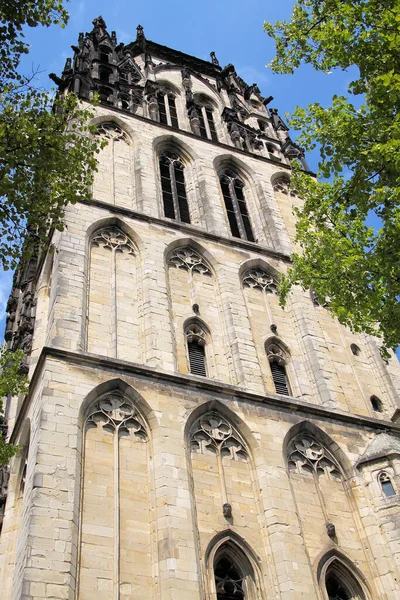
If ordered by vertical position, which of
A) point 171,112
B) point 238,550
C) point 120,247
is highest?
point 171,112

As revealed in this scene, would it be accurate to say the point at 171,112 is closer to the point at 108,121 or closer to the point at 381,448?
the point at 108,121

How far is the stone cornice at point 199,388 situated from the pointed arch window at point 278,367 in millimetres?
719

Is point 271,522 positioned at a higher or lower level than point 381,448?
lower

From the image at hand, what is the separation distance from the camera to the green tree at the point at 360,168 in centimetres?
1141

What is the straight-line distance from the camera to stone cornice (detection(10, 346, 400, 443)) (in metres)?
13.8

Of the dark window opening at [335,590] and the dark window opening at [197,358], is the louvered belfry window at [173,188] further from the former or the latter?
the dark window opening at [335,590]

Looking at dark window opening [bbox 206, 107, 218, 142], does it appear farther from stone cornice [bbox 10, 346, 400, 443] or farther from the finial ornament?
stone cornice [bbox 10, 346, 400, 443]

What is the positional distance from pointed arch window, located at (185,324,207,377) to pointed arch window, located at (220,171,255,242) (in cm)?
495

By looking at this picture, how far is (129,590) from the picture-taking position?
11000mm

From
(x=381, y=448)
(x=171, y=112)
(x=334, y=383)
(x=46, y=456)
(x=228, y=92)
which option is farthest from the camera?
(x=228, y=92)

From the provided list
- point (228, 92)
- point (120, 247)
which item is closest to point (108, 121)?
point (120, 247)

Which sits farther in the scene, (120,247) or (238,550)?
(120,247)

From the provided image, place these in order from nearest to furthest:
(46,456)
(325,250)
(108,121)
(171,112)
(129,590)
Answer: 1. (129,590)
2. (46,456)
3. (325,250)
4. (108,121)
5. (171,112)

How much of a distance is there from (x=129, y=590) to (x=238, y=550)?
229cm
